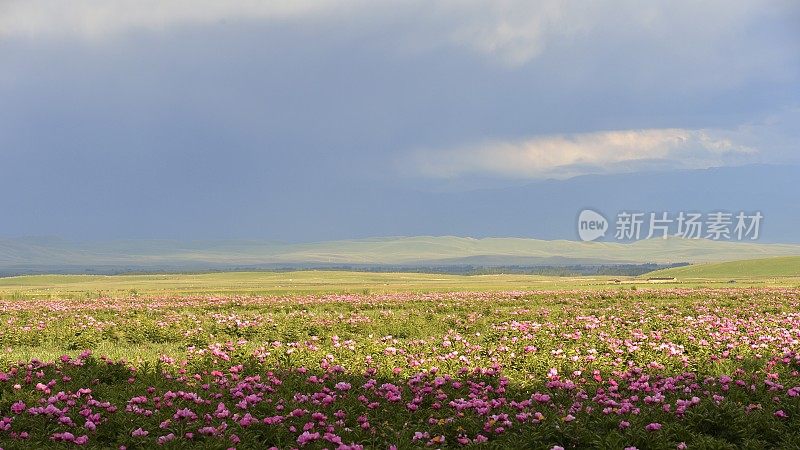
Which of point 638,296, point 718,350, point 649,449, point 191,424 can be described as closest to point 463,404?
point 649,449

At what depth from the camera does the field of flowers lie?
9.84 meters

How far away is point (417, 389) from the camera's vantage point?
1200 cm

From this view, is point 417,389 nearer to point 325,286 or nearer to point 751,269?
point 325,286

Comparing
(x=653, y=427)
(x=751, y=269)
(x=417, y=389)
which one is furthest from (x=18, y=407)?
(x=751, y=269)

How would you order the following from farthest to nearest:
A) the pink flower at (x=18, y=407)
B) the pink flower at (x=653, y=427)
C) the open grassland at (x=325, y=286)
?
the open grassland at (x=325, y=286) < the pink flower at (x=18, y=407) < the pink flower at (x=653, y=427)

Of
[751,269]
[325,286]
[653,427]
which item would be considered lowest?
[325,286]

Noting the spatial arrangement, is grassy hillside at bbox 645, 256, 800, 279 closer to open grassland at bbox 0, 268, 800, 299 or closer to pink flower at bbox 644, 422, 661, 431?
open grassland at bbox 0, 268, 800, 299

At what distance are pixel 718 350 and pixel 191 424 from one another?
39.7ft

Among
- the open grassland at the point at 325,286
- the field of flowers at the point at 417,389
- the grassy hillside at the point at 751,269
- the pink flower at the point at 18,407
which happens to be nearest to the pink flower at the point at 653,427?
the field of flowers at the point at 417,389

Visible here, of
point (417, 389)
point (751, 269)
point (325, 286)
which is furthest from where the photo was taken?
point (751, 269)

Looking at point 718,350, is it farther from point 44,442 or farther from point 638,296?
point 638,296

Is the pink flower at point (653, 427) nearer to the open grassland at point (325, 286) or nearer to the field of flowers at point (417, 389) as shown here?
the field of flowers at point (417, 389)

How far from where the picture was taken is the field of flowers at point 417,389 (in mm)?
9844

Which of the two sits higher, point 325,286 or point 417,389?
point 417,389
